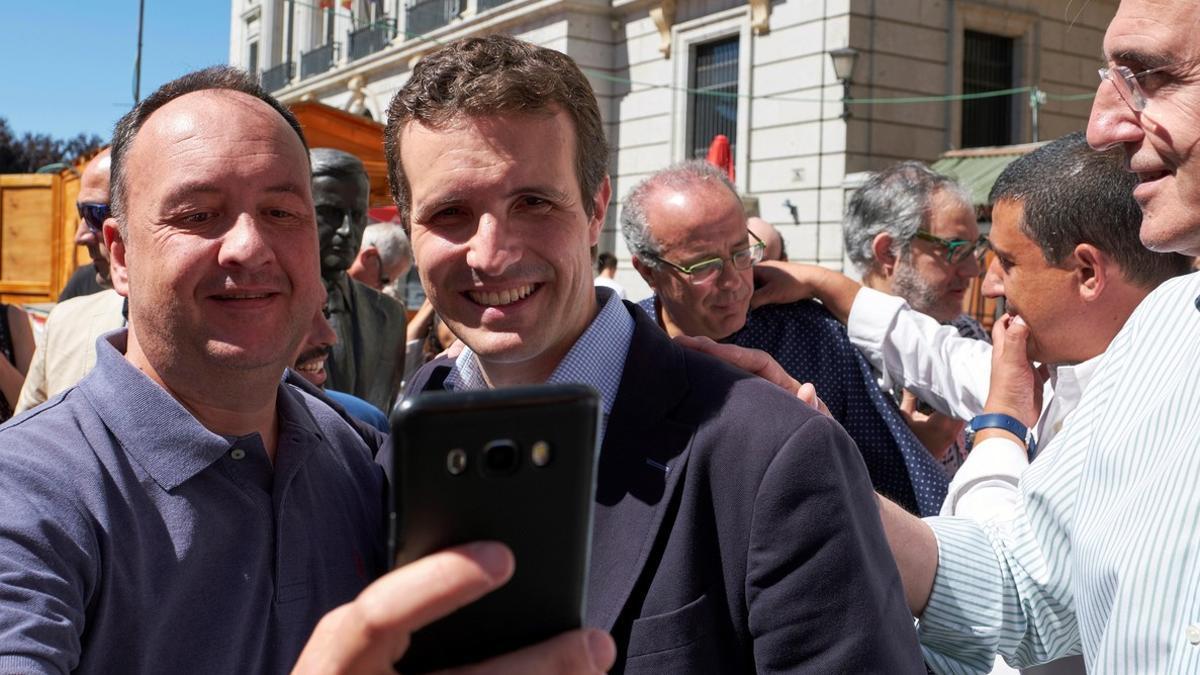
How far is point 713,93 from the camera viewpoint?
1908 centimetres

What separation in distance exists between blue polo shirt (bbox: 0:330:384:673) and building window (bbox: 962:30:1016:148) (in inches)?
Result: 731

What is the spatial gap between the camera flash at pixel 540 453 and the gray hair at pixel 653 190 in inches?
112

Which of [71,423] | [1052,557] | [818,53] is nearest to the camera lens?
[71,423]

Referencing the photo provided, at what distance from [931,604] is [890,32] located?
16739 mm

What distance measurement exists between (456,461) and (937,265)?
3979mm

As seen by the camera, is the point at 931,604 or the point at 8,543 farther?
the point at 931,604

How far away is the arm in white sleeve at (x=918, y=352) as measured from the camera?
3773 millimetres

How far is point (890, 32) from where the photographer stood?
57.2ft

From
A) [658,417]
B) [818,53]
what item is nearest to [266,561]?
[658,417]

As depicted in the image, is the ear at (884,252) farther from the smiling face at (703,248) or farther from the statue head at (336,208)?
the statue head at (336,208)

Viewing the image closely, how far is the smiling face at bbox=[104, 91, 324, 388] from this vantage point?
1532 mm

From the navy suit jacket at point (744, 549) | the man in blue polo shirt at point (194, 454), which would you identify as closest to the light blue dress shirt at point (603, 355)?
the navy suit jacket at point (744, 549)

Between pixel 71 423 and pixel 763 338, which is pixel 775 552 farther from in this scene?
pixel 763 338

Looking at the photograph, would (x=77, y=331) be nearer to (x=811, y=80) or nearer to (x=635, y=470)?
(x=635, y=470)
